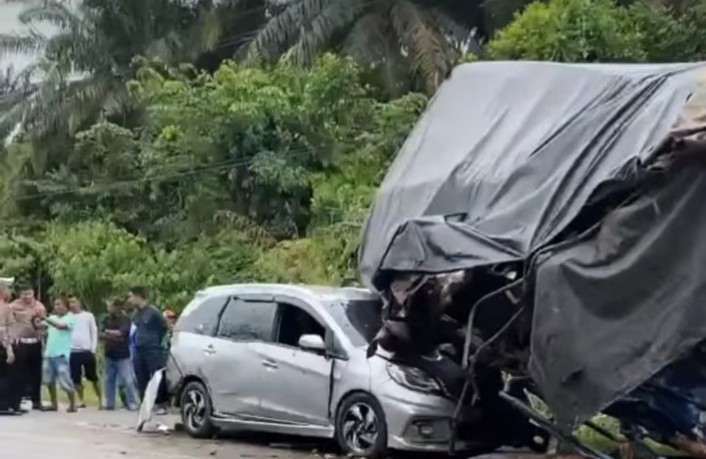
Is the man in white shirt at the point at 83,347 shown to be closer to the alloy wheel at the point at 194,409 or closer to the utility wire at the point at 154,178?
the alloy wheel at the point at 194,409

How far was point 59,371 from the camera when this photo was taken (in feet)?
70.7

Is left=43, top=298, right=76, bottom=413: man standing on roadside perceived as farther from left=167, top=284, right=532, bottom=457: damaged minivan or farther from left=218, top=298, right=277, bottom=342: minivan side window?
left=218, top=298, right=277, bottom=342: minivan side window

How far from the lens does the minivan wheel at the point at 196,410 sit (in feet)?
57.4

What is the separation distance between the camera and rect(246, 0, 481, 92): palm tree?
102 feet

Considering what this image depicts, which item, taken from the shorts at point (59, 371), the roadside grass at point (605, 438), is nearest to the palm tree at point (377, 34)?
the shorts at point (59, 371)

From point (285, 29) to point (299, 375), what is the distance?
17.7 m

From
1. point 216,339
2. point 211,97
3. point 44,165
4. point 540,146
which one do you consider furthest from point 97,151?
point 540,146

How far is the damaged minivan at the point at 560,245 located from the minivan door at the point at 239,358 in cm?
601

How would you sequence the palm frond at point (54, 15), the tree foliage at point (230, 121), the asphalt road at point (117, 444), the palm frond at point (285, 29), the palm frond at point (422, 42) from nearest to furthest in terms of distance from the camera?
the asphalt road at point (117, 444) → the tree foliage at point (230, 121) → the palm frond at point (422, 42) → the palm frond at point (285, 29) → the palm frond at point (54, 15)

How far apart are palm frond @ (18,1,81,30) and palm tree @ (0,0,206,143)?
0.08ft

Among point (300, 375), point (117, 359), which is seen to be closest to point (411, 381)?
point (300, 375)

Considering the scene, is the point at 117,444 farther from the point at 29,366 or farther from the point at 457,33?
the point at 457,33

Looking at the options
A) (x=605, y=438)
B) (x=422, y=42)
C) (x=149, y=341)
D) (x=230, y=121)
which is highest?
(x=422, y=42)

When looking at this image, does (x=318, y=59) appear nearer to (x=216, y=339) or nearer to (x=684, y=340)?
(x=216, y=339)
